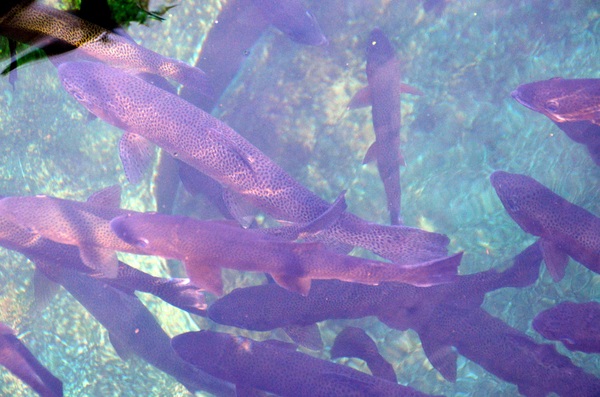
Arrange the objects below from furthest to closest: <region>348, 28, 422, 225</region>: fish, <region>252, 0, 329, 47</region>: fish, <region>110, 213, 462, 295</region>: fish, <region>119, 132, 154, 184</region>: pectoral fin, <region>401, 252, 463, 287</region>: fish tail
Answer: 1. <region>252, 0, 329, 47</region>: fish
2. <region>348, 28, 422, 225</region>: fish
3. <region>119, 132, 154, 184</region>: pectoral fin
4. <region>110, 213, 462, 295</region>: fish
5. <region>401, 252, 463, 287</region>: fish tail

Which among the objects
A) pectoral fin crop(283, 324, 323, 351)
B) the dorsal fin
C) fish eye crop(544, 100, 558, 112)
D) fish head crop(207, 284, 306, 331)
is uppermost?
fish eye crop(544, 100, 558, 112)

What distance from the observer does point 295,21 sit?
6.21 metres

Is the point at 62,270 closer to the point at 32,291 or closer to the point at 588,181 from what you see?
the point at 32,291

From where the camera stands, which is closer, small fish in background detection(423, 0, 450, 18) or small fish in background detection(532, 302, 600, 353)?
small fish in background detection(532, 302, 600, 353)

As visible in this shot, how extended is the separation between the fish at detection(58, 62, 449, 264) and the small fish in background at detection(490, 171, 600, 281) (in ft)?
4.61

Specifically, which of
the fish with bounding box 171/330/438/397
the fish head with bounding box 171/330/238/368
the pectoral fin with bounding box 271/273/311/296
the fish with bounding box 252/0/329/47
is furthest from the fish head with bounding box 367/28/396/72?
the fish head with bounding box 171/330/238/368

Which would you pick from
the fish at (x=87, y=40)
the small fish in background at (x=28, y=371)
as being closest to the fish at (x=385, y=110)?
the fish at (x=87, y=40)

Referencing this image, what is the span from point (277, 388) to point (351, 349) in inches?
38.7

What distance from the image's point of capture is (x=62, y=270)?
5.50 meters

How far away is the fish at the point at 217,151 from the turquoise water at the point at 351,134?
4.62 ft

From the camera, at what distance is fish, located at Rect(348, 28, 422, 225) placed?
5691 mm

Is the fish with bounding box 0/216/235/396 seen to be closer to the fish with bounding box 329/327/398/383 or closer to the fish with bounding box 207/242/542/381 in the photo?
the fish with bounding box 207/242/542/381

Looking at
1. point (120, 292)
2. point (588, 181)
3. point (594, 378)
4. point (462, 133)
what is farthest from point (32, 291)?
point (588, 181)

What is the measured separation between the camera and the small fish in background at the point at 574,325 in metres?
4.49
